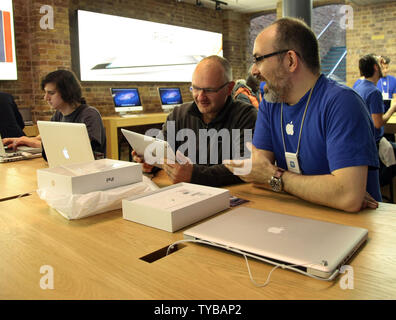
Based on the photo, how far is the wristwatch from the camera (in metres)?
1.41

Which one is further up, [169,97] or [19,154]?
[169,97]

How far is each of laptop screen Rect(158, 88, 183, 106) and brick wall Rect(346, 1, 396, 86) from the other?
3.76 meters

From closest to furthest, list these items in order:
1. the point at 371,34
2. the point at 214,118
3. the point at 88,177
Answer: the point at 88,177
the point at 214,118
the point at 371,34

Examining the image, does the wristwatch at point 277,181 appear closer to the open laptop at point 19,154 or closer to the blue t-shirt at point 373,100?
the open laptop at point 19,154

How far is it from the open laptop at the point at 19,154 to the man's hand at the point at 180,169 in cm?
140

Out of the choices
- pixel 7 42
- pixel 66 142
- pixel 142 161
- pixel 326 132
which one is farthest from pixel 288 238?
pixel 7 42

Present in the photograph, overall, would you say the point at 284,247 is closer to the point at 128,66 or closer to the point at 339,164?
the point at 339,164

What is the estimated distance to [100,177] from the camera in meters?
1.29

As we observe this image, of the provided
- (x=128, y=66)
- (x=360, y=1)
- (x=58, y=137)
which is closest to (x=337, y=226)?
(x=58, y=137)

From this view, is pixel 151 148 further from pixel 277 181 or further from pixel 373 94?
pixel 373 94

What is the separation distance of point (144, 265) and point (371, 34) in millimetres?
8093

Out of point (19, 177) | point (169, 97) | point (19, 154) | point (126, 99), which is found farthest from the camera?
point (169, 97)

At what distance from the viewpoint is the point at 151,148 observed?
1.59m
